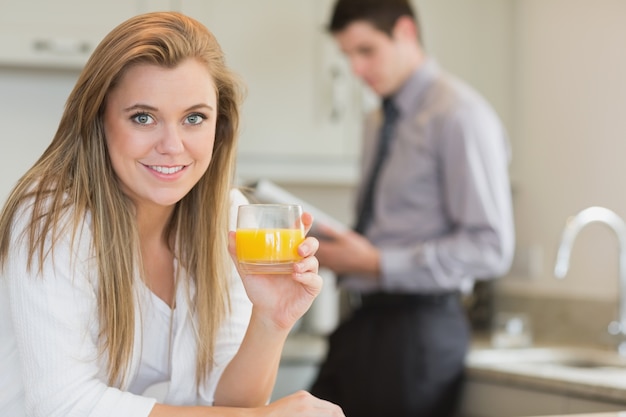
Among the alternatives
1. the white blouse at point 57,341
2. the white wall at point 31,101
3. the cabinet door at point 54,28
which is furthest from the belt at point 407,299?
the white blouse at point 57,341

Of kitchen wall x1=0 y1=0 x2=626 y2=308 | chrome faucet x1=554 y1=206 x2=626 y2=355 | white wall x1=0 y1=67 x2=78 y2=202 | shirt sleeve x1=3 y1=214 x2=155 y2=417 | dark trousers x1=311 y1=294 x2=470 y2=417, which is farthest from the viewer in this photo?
kitchen wall x1=0 y1=0 x2=626 y2=308

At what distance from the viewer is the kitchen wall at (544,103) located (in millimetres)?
3043

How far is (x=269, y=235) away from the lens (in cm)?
139

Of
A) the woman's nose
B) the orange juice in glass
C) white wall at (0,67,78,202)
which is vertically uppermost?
white wall at (0,67,78,202)

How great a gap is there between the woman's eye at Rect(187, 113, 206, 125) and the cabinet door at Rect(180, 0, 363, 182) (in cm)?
155

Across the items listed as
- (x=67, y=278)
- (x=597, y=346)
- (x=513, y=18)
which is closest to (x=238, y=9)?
(x=513, y=18)

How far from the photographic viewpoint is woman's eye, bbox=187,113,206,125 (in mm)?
1479

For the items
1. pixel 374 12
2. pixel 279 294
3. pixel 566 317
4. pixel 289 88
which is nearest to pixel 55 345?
pixel 279 294

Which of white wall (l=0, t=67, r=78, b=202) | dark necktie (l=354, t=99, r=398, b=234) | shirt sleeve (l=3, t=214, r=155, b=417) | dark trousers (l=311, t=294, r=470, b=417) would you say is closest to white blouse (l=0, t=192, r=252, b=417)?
shirt sleeve (l=3, t=214, r=155, b=417)

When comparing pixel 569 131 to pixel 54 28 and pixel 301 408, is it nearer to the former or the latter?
pixel 54 28

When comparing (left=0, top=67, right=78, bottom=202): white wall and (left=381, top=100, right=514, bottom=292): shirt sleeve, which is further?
(left=381, top=100, right=514, bottom=292): shirt sleeve

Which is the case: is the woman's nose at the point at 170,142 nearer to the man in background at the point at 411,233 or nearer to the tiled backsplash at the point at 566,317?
the man in background at the point at 411,233

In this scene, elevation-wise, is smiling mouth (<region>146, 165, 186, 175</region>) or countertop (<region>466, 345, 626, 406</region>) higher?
smiling mouth (<region>146, 165, 186, 175</region>)

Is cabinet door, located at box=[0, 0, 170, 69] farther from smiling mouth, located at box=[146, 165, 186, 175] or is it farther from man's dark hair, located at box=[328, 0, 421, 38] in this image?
smiling mouth, located at box=[146, 165, 186, 175]
